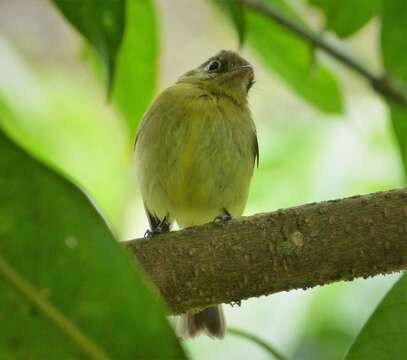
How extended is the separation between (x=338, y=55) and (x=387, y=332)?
5.36 ft

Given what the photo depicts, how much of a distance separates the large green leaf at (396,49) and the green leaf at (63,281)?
5.26ft

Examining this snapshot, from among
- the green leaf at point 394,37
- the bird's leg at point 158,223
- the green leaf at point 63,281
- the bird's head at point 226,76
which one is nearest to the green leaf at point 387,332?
the green leaf at point 63,281

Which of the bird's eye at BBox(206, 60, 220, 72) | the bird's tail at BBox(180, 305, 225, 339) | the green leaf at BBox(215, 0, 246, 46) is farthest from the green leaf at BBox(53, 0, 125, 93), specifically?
the bird's eye at BBox(206, 60, 220, 72)

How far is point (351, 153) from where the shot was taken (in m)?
3.88

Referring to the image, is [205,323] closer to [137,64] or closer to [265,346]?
[137,64]

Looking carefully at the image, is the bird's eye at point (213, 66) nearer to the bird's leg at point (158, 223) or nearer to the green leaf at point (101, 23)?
the bird's leg at point (158, 223)

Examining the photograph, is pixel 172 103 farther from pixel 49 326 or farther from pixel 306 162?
pixel 49 326

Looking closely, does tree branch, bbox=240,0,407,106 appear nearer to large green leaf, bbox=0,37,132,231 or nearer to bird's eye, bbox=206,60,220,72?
large green leaf, bbox=0,37,132,231

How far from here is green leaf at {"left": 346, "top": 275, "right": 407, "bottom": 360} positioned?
1315 millimetres

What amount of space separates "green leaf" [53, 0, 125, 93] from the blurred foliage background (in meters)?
0.71

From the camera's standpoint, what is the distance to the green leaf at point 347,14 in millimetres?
2570

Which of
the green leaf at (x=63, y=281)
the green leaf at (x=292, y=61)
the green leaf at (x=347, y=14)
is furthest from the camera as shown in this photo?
the green leaf at (x=292, y=61)

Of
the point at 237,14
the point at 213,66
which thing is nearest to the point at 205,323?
the point at 213,66

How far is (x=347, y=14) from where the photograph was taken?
257cm
